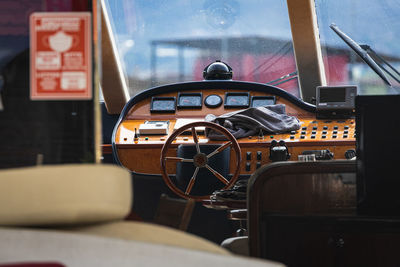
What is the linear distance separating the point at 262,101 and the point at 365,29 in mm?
929

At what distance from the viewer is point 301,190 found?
6.72 ft

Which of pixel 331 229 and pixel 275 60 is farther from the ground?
pixel 275 60

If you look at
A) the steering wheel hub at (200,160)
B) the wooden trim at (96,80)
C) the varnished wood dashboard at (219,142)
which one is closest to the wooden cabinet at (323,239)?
the wooden trim at (96,80)

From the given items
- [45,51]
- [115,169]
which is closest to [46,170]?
[115,169]

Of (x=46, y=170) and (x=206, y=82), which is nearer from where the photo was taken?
(x=46, y=170)

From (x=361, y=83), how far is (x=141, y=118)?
1.69m

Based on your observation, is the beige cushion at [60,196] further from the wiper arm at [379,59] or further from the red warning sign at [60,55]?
the wiper arm at [379,59]

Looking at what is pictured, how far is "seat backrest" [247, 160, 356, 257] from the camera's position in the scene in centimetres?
203

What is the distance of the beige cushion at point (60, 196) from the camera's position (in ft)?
2.95

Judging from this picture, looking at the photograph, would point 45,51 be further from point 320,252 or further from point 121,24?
point 121,24

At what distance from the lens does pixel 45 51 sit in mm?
1126

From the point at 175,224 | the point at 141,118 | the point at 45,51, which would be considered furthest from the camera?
the point at 141,118

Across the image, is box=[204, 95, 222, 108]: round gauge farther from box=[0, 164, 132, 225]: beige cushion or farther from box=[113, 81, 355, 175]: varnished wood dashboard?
Answer: box=[0, 164, 132, 225]: beige cushion

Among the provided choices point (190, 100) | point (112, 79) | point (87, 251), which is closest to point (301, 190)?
point (87, 251)
